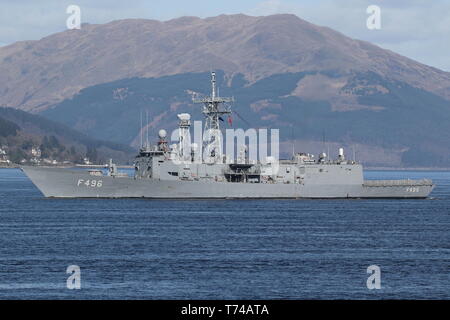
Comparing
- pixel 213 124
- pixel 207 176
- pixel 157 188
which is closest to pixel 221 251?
pixel 157 188

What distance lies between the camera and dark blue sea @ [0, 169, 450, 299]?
3475 centimetres

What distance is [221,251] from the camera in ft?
150

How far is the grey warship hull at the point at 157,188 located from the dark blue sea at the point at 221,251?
14.2 feet

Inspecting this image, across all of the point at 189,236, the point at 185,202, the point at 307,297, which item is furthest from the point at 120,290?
the point at 185,202

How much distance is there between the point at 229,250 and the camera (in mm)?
46031

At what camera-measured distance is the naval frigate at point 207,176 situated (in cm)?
7988

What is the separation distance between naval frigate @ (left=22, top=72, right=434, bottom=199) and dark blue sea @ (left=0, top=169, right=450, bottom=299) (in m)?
4.45

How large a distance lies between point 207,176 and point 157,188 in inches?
176
